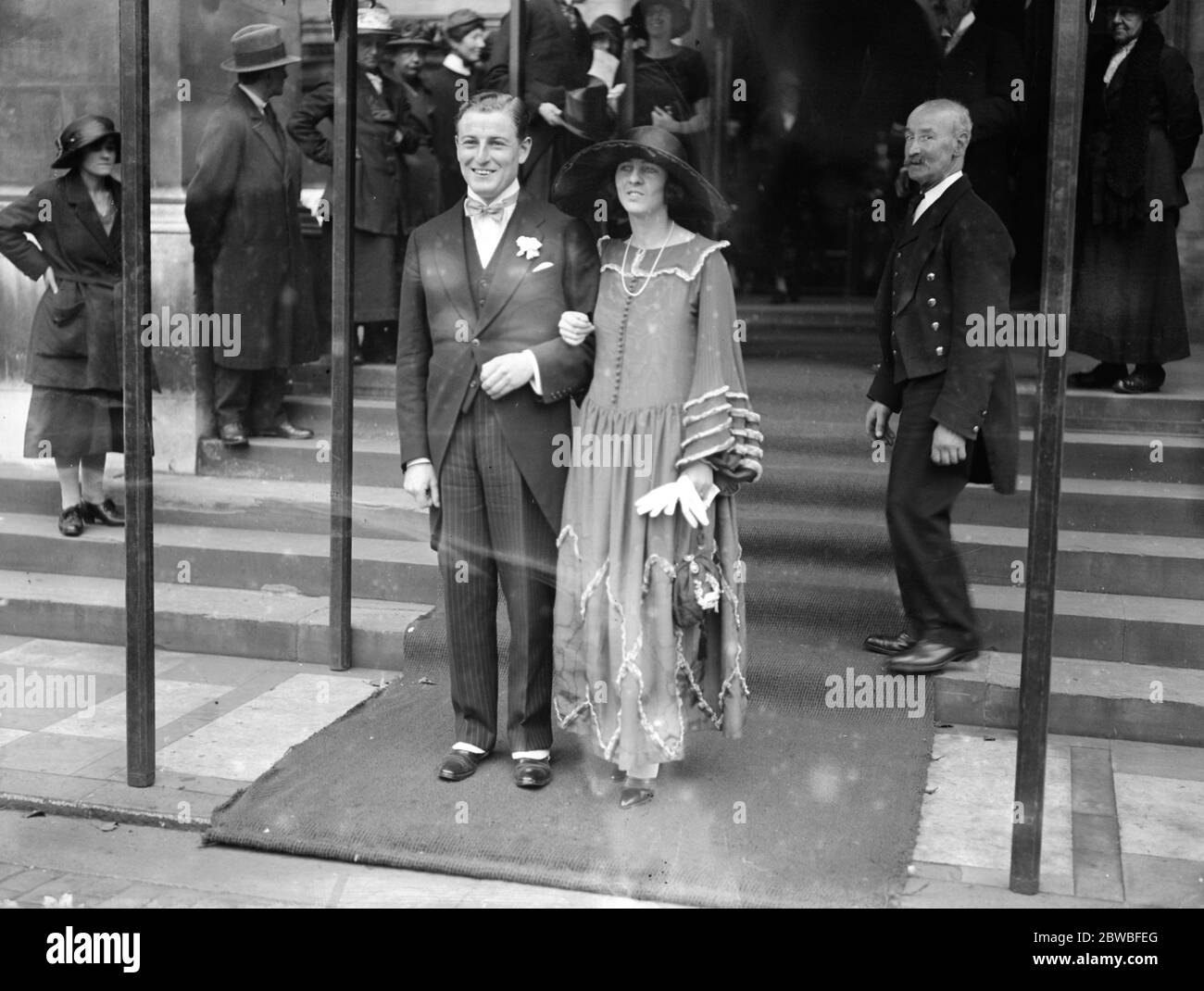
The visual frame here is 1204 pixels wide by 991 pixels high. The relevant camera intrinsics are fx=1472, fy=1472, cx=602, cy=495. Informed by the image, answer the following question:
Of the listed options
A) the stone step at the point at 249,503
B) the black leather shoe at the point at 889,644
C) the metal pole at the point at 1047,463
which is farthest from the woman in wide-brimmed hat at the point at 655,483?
the stone step at the point at 249,503

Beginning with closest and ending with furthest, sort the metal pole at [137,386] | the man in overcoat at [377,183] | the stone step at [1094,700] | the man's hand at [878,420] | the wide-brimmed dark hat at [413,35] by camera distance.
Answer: the metal pole at [137,386], the stone step at [1094,700], the man's hand at [878,420], the man in overcoat at [377,183], the wide-brimmed dark hat at [413,35]

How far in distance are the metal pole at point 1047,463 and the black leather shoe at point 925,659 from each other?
1290mm

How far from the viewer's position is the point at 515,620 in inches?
185

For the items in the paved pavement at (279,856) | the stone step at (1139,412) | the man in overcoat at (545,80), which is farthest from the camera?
the man in overcoat at (545,80)

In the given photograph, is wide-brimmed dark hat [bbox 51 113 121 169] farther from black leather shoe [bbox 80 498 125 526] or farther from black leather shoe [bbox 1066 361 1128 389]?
black leather shoe [bbox 1066 361 1128 389]

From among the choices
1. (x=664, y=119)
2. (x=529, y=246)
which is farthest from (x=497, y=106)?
(x=664, y=119)

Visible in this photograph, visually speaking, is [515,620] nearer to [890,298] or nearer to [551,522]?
[551,522]

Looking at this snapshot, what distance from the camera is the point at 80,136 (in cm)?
711

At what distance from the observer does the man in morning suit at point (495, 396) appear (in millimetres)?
4496

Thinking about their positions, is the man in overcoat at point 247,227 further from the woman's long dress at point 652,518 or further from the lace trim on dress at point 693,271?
the lace trim on dress at point 693,271

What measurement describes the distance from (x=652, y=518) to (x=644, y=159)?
1051 mm

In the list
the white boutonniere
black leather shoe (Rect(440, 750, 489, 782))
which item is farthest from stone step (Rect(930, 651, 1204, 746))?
the white boutonniere

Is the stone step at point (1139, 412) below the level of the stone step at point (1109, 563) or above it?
above

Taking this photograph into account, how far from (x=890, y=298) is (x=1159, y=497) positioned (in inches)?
65.3
